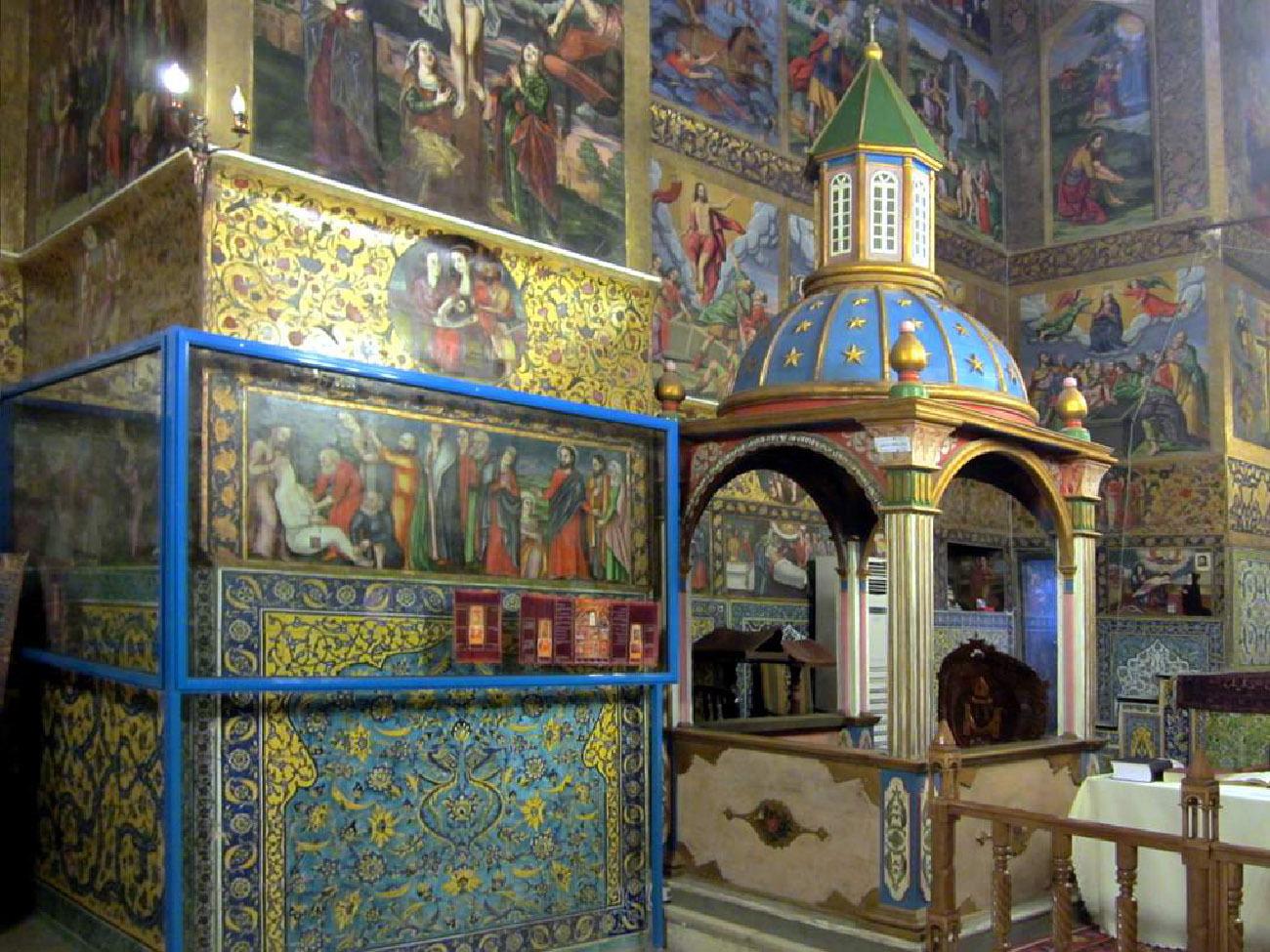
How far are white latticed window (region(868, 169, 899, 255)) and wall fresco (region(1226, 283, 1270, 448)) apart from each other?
28.8 ft

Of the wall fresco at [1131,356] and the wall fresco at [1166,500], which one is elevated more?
the wall fresco at [1131,356]

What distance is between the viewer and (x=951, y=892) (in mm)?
6121

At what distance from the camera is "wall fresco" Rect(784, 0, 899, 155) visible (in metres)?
13.7

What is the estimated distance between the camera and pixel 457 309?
664 centimetres

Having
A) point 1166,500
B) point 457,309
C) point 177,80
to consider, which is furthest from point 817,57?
point 177,80

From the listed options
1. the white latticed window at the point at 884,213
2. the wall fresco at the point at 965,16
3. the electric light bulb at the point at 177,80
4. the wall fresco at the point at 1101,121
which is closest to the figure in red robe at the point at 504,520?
the electric light bulb at the point at 177,80

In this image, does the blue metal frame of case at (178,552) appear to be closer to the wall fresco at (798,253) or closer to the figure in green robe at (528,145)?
the figure in green robe at (528,145)

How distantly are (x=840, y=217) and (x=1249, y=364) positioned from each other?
31.8 feet

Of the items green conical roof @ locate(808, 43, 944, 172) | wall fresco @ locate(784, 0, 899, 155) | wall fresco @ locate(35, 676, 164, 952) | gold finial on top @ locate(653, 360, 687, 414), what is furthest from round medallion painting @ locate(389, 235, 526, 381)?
wall fresco @ locate(784, 0, 899, 155)

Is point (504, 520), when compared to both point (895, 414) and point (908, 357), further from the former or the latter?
point (908, 357)

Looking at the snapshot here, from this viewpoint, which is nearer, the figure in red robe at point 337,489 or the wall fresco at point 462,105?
the figure in red robe at point 337,489

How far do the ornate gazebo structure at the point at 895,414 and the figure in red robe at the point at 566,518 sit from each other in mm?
1263

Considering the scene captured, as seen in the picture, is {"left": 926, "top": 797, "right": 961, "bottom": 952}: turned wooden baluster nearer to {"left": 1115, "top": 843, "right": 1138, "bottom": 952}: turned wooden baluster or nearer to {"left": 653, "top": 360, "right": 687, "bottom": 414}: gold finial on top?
{"left": 1115, "top": 843, "right": 1138, "bottom": 952}: turned wooden baluster

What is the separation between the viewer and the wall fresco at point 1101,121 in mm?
16141
